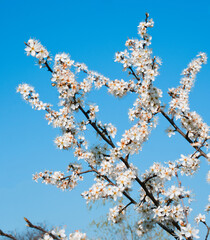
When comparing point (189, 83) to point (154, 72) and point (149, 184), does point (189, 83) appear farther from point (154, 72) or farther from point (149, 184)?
point (149, 184)

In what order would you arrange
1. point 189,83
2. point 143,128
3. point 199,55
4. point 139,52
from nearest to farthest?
point 143,128, point 139,52, point 189,83, point 199,55

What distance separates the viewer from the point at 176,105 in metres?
5.61

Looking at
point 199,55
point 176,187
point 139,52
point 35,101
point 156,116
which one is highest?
point 199,55

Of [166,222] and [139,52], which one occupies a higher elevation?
[139,52]

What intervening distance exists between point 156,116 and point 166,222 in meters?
1.72

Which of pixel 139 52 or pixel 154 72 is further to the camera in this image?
→ pixel 139 52

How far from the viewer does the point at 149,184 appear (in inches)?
216

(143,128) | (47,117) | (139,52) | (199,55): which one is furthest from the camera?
(199,55)

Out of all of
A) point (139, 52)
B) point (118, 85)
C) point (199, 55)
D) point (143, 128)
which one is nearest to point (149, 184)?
point (143, 128)

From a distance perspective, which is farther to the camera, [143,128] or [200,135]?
[200,135]

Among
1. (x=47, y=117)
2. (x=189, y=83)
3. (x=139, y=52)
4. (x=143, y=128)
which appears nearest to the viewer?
(x=143, y=128)

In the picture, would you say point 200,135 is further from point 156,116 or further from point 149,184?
point 149,184

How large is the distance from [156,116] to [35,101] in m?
2.04

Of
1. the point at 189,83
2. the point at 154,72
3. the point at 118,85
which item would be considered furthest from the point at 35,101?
the point at 189,83
